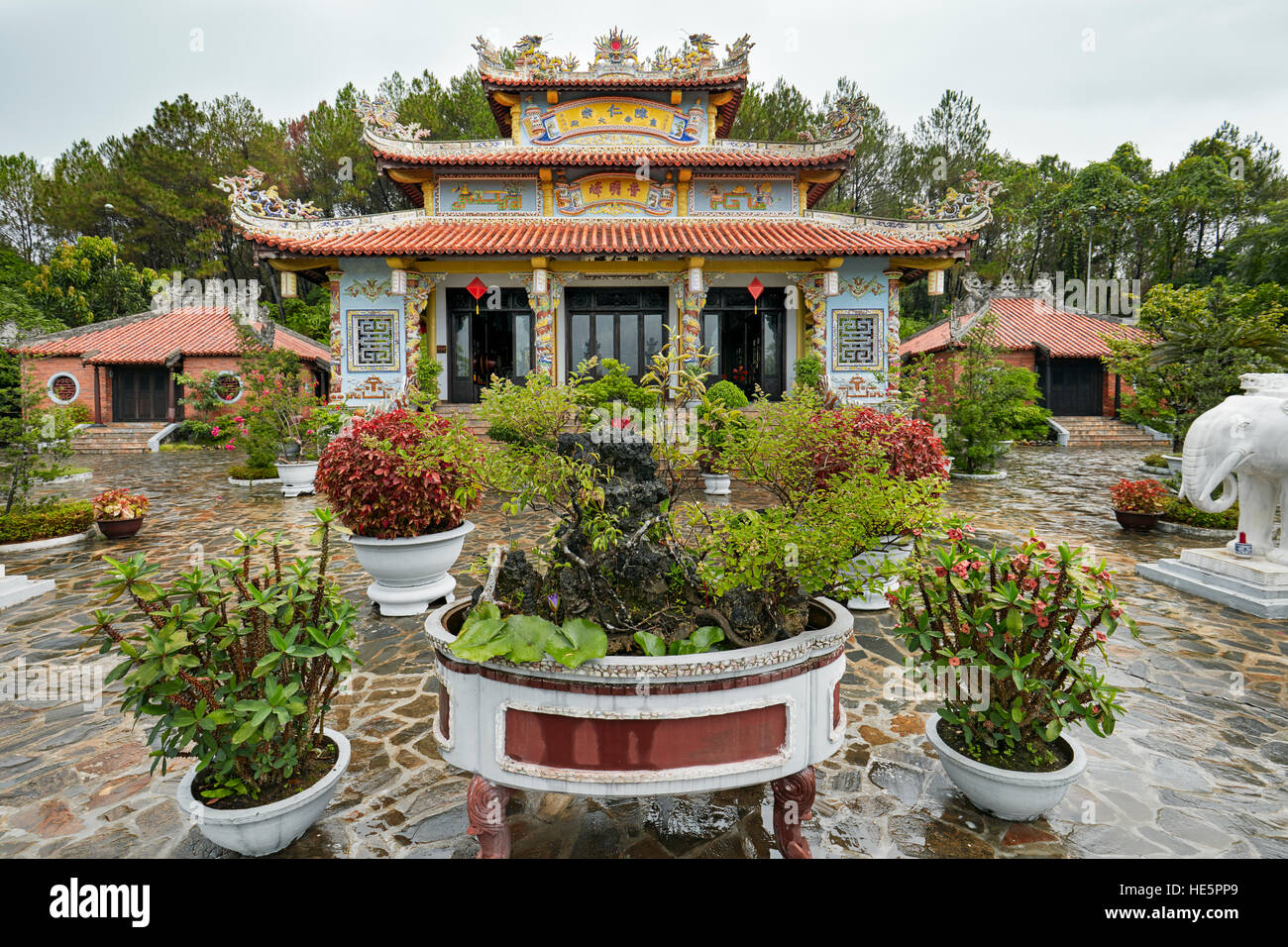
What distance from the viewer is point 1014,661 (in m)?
2.67

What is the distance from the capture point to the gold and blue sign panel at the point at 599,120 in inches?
593

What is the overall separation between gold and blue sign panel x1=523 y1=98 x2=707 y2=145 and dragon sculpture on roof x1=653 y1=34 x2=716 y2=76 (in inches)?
31.1

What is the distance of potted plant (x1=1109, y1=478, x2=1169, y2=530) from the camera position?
27.8 ft

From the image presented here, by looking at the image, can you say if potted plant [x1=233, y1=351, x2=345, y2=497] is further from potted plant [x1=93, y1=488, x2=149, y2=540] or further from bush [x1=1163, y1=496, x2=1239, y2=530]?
bush [x1=1163, y1=496, x2=1239, y2=530]

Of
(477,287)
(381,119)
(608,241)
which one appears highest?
(381,119)

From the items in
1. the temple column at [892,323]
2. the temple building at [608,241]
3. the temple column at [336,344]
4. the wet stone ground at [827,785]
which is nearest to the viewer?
the wet stone ground at [827,785]

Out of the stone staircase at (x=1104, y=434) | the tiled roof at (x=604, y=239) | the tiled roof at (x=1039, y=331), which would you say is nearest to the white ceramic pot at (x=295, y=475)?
the tiled roof at (x=604, y=239)

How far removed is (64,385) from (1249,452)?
94.8 ft

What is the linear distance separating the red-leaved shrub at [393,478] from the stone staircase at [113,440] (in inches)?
757

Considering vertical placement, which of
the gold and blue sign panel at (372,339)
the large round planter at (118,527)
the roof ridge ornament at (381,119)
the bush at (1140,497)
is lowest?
the large round planter at (118,527)

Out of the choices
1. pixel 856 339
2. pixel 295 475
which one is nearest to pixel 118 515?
pixel 295 475

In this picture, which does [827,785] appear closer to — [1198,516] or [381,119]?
[1198,516]

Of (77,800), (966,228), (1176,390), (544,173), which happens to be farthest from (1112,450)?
(77,800)

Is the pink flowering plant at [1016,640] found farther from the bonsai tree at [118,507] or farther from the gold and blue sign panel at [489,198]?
the gold and blue sign panel at [489,198]
